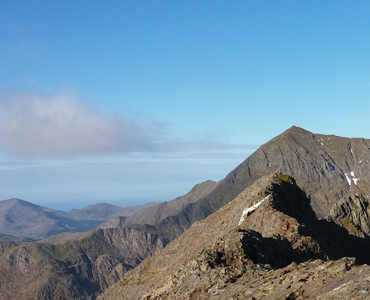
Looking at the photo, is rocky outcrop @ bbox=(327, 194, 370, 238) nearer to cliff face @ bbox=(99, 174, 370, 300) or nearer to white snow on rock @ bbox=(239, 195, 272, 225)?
cliff face @ bbox=(99, 174, 370, 300)

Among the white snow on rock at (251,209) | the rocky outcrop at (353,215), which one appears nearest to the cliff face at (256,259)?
the white snow on rock at (251,209)

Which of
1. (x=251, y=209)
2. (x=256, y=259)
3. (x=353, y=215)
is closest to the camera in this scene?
(x=256, y=259)

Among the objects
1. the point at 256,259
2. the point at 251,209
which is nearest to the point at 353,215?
the point at 251,209

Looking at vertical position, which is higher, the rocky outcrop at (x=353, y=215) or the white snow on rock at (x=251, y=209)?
the white snow on rock at (x=251, y=209)

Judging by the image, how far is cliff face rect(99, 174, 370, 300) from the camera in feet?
86.6

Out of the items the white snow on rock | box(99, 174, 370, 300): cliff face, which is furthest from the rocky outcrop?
the white snow on rock

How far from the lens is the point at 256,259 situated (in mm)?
42781

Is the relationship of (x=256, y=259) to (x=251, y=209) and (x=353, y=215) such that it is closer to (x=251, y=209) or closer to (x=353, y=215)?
(x=251, y=209)

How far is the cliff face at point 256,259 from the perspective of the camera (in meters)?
26.4

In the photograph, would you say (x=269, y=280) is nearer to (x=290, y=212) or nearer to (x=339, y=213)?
(x=290, y=212)

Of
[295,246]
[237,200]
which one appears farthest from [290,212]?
[295,246]

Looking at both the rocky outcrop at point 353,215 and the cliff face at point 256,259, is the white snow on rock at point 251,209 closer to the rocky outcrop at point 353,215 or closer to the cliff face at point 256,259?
the cliff face at point 256,259

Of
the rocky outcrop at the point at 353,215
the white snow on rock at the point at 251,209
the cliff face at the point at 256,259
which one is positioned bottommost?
the rocky outcrop at the point at 353,215

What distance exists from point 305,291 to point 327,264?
3.90 metres
